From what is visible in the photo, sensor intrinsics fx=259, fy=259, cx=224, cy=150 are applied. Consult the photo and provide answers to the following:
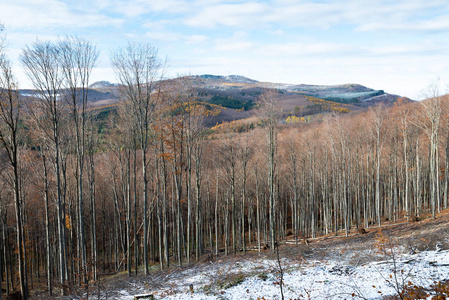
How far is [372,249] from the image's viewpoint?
1498 cm

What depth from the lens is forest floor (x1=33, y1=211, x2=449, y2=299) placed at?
9.30 m

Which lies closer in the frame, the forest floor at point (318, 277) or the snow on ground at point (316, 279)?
the forest floor at point (318, 277)

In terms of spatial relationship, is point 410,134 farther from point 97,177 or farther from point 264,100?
point 97,177

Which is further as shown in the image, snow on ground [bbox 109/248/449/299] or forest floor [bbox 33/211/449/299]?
snow on ground [bbox 109/248/449/299]

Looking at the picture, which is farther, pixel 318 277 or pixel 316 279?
pixel 318 277

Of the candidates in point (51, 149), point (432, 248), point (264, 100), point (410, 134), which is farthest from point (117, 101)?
point (410, 134)

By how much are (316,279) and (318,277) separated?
0.28m

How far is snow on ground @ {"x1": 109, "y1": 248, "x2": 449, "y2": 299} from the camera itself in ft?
30.9

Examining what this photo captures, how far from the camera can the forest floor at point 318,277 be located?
9.30 m

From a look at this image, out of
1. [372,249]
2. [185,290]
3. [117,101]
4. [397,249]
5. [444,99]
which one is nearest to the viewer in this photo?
[185,290]

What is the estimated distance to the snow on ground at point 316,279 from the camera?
30.9 feet

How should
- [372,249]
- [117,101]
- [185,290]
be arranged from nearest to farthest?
[185,290]
[372,249]
[117,101]

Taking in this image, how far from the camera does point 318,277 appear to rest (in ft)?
37.6

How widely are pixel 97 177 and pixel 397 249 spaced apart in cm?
3471
